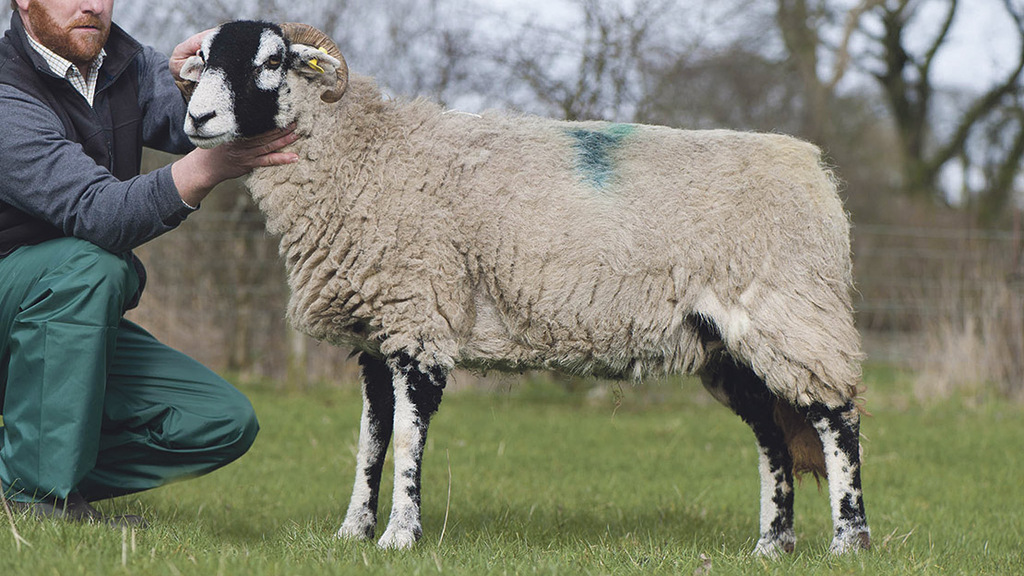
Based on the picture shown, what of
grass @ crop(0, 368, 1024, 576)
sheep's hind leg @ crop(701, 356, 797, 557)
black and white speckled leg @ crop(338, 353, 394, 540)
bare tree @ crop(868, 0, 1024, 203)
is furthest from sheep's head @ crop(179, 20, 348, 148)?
bare tree @ crop(868, 0, 1024, 203)

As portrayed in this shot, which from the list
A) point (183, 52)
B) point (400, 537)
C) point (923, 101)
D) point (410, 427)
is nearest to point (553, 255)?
point (410, 427)

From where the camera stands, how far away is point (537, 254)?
11.8ft

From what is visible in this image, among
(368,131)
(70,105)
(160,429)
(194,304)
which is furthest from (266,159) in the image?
(194,304)

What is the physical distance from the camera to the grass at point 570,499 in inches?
114

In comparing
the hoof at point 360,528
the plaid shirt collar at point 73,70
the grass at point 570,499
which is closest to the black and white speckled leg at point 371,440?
the hoof at point 360,528

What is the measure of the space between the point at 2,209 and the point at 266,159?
38.0 inches

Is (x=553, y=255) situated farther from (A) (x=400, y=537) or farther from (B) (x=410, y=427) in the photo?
(A) (x=400, y=537)

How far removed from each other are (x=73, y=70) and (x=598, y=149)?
80.7 inches

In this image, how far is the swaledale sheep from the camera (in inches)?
139

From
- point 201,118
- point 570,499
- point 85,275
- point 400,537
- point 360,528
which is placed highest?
point 201,118

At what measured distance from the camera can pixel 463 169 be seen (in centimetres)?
369

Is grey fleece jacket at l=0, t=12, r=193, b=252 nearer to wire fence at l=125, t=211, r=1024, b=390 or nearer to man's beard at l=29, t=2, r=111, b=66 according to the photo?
man's beard at l=29, t=2, r=111, b=66

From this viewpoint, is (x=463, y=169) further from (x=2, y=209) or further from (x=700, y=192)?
(x=2, y=209)

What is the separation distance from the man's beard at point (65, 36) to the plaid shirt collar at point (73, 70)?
0.08 ft
